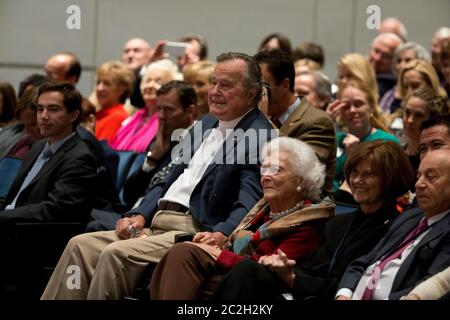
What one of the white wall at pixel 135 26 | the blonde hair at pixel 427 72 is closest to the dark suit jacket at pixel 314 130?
the blonde hair at pixel 427 72

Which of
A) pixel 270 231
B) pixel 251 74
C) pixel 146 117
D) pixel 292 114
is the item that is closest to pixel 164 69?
pixel 146 117

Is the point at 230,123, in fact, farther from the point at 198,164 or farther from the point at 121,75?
the point at 121,75

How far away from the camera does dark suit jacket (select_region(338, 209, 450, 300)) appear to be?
3.63 meters

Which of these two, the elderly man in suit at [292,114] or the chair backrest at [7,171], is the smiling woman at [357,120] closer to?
the elderly man in suit at [292,114]

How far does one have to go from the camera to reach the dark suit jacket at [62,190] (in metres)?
5.09

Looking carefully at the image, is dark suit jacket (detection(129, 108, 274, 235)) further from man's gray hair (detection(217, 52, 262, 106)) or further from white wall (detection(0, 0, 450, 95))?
white wall (detection(0, 0, 450, 95))

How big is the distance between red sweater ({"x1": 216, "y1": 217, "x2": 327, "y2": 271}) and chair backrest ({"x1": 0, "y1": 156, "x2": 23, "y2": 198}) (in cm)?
225

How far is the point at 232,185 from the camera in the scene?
4.53 meters

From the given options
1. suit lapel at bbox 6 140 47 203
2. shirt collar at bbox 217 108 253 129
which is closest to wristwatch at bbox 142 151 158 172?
suit lapel at bbox 6 140 47 203

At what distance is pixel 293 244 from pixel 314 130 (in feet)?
3.18

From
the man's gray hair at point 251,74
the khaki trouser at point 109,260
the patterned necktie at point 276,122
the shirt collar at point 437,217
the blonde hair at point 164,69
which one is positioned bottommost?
the khaki trouser at point 109,260

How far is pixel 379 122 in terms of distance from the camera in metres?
5.61

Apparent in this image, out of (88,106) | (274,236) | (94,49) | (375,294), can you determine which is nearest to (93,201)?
(88,106)
